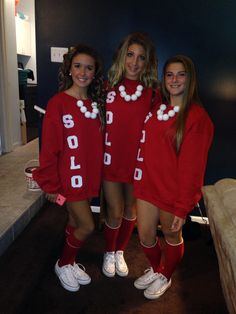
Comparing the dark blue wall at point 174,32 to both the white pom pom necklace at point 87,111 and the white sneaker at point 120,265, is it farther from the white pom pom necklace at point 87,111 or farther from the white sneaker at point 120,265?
the white sneaker at point 120,265

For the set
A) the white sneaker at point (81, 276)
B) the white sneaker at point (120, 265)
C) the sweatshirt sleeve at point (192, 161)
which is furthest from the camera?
the white sneaker at point (120, 265)

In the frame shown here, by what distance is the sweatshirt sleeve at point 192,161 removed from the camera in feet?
4.63

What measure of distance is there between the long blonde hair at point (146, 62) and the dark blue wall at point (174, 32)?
0.90 metres

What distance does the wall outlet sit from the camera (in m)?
2.55

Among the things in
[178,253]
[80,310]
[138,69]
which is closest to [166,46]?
[138,69]

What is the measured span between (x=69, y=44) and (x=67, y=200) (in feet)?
4.95

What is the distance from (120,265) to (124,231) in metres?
0.23

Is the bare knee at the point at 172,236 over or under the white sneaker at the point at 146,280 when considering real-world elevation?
over

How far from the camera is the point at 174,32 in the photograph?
2408 millimetres

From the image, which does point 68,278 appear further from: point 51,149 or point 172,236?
point 51,149

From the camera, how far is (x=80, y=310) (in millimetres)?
1652

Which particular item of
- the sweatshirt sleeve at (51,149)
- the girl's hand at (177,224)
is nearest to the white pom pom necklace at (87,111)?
the sweatshirt sleeve at (51,149)

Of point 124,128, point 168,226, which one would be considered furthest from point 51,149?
point 168,226

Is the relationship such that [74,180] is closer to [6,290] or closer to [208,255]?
[6,290]
